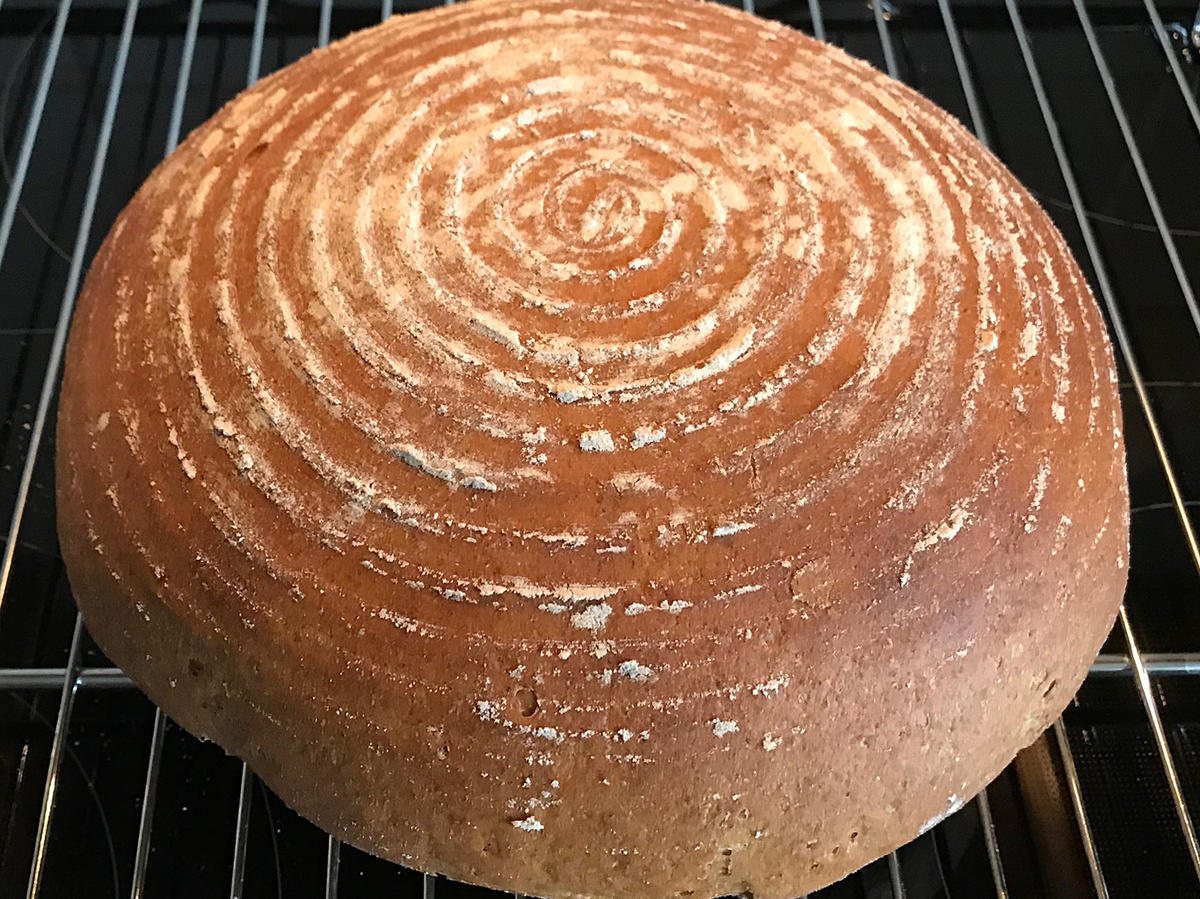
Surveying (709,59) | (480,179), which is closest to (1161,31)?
(709,59)

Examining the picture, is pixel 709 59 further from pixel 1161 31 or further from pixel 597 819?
pixel 1161 31

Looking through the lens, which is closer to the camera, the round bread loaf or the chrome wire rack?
the round bread loaf

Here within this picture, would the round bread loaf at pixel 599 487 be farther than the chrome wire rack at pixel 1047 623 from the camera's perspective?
No
